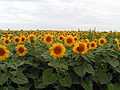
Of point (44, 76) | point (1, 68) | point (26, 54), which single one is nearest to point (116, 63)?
point (44, 76)

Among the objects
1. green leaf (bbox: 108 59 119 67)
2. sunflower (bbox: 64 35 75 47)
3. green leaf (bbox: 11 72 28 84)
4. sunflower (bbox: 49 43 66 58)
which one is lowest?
green leaf (bbox: 11 72 28 84)

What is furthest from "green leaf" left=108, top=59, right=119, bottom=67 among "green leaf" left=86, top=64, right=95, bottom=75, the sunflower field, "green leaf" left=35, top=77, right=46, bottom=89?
"green leaf" left=35, top=77, right=46, bottom=89

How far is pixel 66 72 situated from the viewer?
429cm

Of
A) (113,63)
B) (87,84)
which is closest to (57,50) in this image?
(87,84)

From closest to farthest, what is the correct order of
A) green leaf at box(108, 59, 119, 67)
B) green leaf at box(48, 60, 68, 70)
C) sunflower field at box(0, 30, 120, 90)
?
1. green leaf at box(48, 60, 68, 70)
2. sunflower field at box(0, 30, 120, 90)
3. green leaf at box(108, 59, 119, 67)

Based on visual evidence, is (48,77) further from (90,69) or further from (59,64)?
(90,69)

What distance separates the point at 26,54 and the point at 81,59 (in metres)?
1.05

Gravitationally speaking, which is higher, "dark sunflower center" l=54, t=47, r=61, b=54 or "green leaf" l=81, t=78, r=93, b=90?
"dark sunflower center" l=54, t=47, r=61, b=54

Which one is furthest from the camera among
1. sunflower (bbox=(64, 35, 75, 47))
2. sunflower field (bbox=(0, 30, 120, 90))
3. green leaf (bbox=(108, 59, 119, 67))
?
sunflower (bbox=(64, 35, 75, 47))

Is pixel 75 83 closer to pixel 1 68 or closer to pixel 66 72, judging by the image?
pixel 66 72

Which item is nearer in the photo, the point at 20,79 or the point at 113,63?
the point at 20,79

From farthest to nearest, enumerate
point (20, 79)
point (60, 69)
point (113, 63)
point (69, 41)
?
point (69, 41) < point (113, 63) < point (60, 69) < point (20, 79)

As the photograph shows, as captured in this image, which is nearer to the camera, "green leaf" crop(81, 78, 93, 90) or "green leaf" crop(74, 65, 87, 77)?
"green leaf" crop(74, 65, 87, 77)

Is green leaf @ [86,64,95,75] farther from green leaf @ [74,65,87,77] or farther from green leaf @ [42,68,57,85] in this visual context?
green leaf @ [42,68,57,85]
